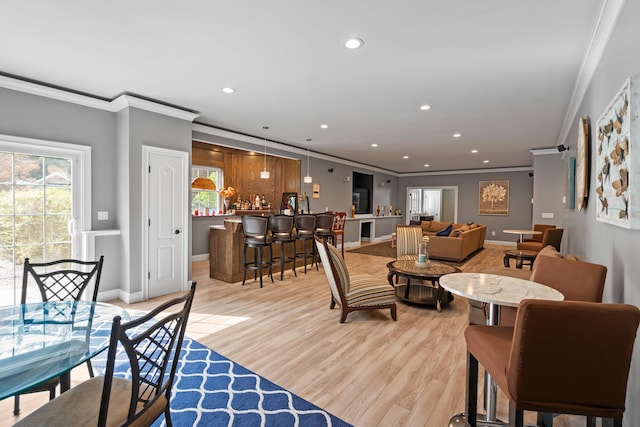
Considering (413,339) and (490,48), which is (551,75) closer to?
(490,48)

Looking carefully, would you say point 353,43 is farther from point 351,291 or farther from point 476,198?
point 476,198

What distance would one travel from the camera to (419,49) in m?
2.64

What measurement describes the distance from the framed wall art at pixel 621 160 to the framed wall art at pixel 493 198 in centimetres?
924

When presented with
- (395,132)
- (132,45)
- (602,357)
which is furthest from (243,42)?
(395,132)

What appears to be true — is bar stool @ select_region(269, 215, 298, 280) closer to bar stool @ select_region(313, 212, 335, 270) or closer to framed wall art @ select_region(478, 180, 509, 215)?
bar stool @ select_region(313, 212, 335, 270)

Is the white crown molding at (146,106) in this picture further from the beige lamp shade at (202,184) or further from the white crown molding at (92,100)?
the beige lamp shade at (202,184)

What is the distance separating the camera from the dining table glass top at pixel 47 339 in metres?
1.27

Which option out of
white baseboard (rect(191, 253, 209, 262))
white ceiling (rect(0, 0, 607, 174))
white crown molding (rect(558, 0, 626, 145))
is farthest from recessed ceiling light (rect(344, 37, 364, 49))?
white baseboard (rect(191, 253, 209, 262))

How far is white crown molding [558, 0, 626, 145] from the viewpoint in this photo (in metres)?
2.01

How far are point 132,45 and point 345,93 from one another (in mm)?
2210

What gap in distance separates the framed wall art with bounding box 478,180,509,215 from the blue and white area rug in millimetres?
10739

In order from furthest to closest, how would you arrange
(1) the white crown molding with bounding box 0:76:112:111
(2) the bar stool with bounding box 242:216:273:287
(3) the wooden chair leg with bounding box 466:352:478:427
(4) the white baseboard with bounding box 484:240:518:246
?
(4) the white baseboard with bounding box 484:240:518:246, (2) the bar stool with bounding box 242:216:273:287, (1) the white crown molding with bounding box 0:76:112:111, (3) the wooden chair leg with bounding box 466:352:478:427

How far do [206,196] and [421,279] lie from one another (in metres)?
5.33

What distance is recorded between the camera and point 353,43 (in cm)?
254
